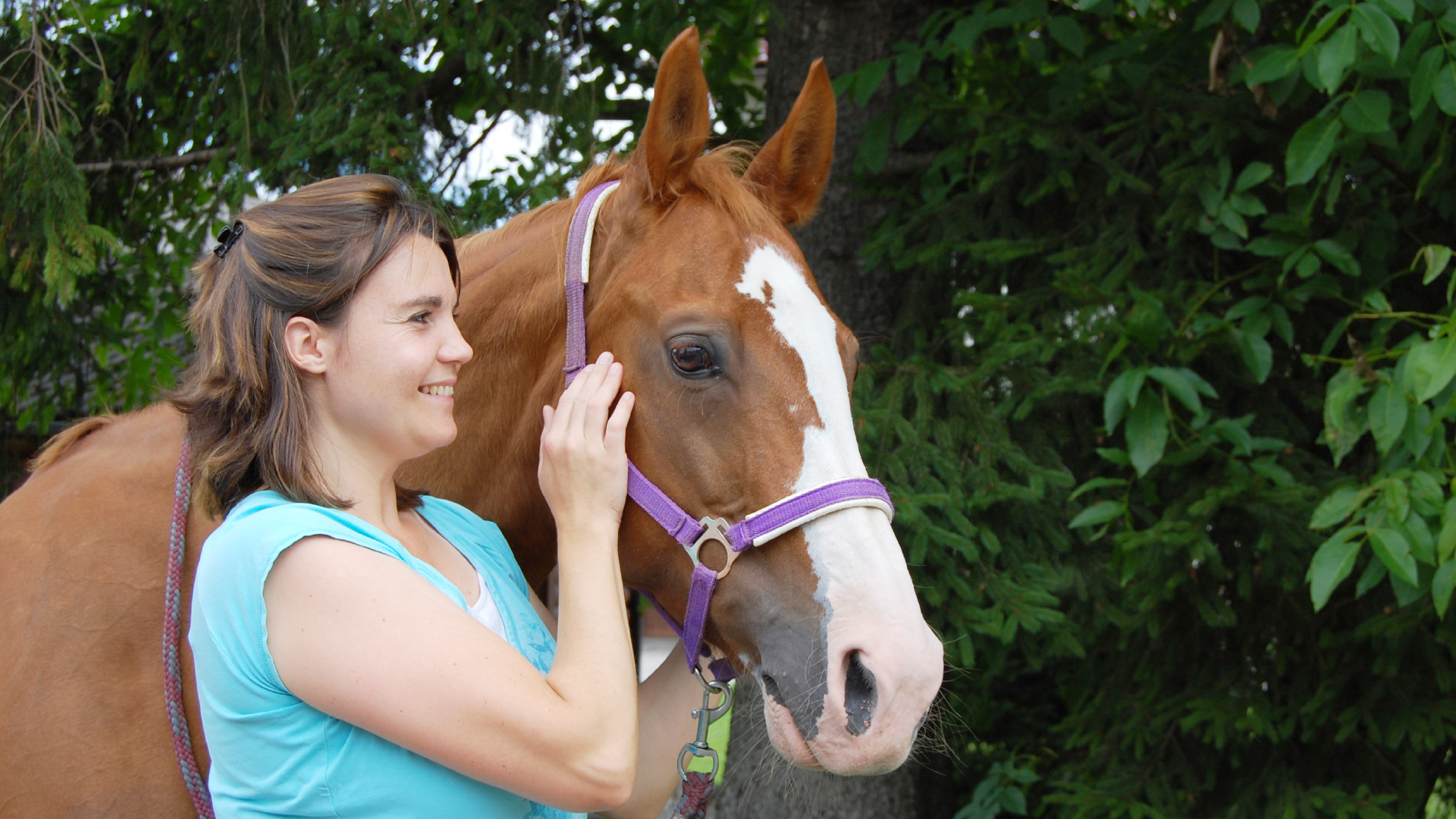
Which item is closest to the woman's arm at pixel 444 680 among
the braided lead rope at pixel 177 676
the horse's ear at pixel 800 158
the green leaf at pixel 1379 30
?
the braided lead rope at pixel 177 676

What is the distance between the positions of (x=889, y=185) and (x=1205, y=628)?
72.1 inches

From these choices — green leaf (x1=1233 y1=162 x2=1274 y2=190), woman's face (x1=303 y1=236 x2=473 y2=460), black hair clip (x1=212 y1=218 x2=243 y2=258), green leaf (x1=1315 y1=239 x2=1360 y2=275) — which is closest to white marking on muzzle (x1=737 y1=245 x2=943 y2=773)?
woman's face (x1=303 y1=236 x2=473 y2=460)

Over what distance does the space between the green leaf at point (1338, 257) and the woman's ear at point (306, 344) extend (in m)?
2.59

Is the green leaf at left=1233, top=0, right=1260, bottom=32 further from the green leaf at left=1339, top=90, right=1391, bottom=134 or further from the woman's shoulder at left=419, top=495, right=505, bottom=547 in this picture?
the woman's shoulder at left=419, top=495, right=505, bottom=547

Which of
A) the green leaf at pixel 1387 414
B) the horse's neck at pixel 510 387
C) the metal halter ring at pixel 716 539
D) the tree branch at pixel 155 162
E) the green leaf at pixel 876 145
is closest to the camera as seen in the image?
the metal halter ring at pixel 716 539

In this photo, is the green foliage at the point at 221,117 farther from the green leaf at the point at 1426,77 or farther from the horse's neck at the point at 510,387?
the green leaf at the point at 1426,77

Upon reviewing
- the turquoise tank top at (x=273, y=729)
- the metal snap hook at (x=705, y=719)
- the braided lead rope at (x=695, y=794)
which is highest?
the turquoise tank top at (x=273, y=729)

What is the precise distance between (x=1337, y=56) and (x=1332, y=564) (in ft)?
3.60

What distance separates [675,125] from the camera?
5.92 feet

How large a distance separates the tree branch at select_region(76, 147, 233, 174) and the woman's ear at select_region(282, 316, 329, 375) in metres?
2.65

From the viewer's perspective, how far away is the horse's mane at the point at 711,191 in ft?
5.92

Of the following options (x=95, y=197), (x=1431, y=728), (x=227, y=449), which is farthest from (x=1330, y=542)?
(x=95, y=197)

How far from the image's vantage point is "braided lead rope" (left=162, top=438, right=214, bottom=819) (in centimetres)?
163

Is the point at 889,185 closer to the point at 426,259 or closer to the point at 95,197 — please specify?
the point at 426,259
